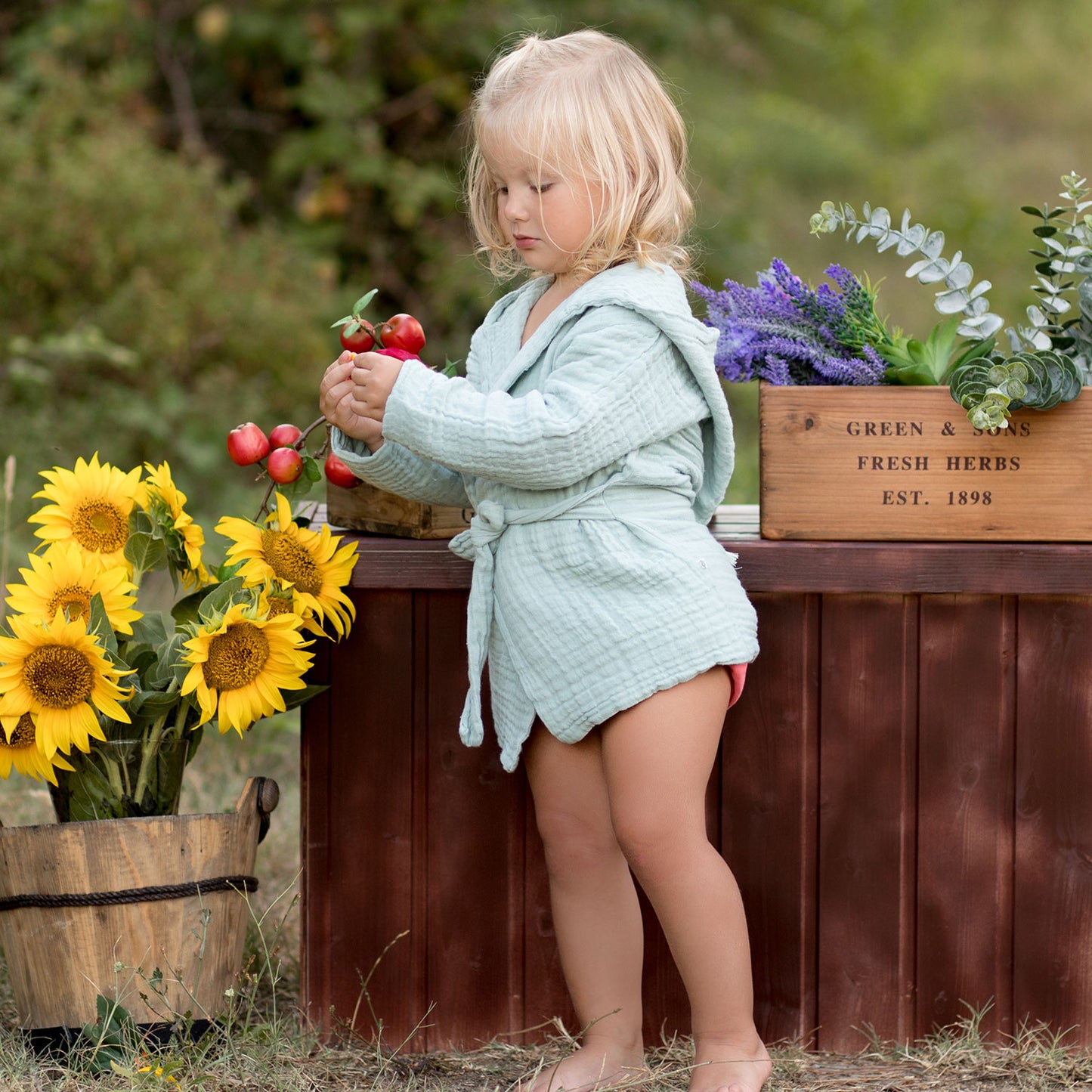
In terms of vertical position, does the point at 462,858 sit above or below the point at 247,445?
below

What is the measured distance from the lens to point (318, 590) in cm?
219

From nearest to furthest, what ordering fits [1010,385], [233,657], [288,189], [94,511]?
[1010,385], [233,657], [94,511], [288,189]

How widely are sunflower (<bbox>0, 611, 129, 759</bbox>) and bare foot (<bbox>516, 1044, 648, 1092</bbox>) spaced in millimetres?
823

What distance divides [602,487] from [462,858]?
0.73m

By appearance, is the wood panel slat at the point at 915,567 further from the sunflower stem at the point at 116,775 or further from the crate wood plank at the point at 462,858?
the sunflower stem at the point at 116,775

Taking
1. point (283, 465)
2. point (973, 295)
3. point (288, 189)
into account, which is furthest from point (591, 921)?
point (288, 189)

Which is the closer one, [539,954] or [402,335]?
[402,335]

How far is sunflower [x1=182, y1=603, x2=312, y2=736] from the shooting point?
2078 mm

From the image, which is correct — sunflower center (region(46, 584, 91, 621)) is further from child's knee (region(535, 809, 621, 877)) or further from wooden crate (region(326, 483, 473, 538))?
child's knee (region(535, 809, 621, 877))

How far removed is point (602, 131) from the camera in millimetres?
1948

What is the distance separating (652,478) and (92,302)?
4523 millimetres

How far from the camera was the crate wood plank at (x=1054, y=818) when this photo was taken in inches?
86.5

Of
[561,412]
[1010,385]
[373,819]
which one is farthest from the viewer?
[373,819]

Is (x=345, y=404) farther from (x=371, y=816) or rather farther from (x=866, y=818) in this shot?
(x=866, y=818)
